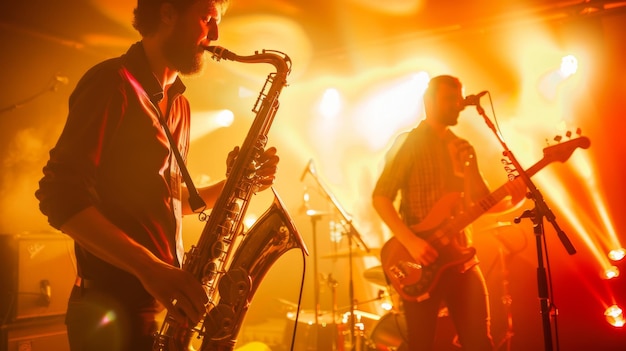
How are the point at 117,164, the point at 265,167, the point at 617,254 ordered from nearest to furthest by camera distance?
the point at 117,164 → the point at 265,167 → the point at 617,254

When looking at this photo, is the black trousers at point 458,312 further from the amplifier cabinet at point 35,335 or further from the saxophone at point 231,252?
the amplifier cabinet at point 35,335

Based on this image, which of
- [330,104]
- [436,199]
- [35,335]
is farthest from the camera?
[330,104]

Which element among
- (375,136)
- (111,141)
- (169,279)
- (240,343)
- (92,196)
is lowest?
(169,279)

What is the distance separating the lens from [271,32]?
295 inches

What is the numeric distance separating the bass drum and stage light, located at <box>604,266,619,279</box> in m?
2.89

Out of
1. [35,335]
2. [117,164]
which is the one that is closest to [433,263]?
[117,164]

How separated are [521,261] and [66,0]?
23.7 feet

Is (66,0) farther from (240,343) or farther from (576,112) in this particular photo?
(576,112)

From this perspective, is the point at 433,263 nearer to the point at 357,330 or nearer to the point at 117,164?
the point at 117,164

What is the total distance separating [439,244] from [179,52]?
2.63m

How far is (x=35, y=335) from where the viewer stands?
16.9ft

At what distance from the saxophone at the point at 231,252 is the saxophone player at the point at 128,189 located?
21 centimetres

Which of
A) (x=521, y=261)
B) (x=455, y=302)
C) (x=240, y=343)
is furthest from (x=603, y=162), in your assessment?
(x=240, y=343)

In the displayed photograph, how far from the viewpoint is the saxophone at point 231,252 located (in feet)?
7.40
